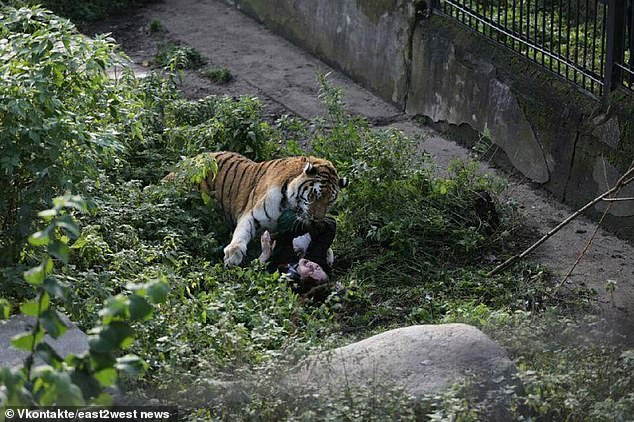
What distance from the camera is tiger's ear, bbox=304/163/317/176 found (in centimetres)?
704

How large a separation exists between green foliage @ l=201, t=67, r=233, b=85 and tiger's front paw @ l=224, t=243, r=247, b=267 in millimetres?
3891

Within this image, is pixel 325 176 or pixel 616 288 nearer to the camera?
pixel 616 288

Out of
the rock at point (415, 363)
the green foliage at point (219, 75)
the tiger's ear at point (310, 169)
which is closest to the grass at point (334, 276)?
the rock at point (415, 363)

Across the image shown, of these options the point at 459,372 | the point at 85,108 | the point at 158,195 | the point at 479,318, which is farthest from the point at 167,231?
the point at 459,372

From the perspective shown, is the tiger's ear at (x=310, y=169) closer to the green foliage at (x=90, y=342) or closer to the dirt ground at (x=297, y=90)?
the dirt ground at (x=297, y=90)

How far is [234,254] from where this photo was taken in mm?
6918

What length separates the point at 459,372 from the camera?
4.84 m

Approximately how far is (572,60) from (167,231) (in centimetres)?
323

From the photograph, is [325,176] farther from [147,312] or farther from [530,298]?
[147,312]

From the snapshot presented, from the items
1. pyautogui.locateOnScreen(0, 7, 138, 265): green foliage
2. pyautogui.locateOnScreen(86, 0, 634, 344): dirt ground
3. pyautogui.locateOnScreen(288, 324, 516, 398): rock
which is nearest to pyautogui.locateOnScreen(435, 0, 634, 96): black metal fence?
pyautogui.locateOnScreen(86, 0, 634, 344): dirt ground

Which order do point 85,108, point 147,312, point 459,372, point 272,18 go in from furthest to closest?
point 272,18 → point 85,108 → point 459,372 → point 147,312

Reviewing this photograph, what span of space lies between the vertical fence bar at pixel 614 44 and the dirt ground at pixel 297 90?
943 mm

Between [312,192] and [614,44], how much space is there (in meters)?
2.33

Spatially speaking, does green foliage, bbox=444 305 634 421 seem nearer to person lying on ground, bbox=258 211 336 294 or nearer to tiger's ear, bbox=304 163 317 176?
person lying on ground, bbox=258 211 336 294
